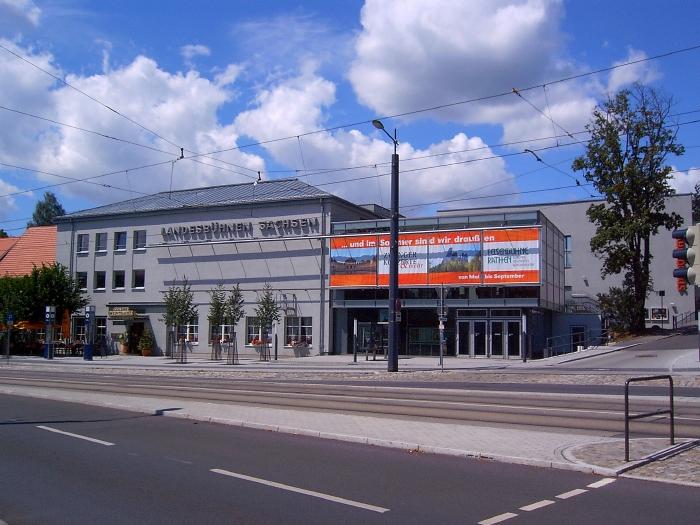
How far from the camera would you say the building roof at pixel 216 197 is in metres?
48.3

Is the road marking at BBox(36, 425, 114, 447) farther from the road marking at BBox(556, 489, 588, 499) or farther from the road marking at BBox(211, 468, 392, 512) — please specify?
the road marking at BBox(556, 489, 588, 499)

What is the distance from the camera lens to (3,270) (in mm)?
65562

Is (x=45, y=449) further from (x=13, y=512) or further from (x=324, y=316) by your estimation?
(x=324, y=316)

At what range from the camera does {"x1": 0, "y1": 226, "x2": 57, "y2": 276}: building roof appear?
63409 millimetres

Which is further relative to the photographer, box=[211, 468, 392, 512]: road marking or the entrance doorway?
the entrance doorway

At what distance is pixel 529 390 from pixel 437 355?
2295cm

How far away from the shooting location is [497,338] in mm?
40688

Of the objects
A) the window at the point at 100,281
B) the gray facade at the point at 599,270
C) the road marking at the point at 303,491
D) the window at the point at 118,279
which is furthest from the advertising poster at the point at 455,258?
the road marking at the point at 303,491

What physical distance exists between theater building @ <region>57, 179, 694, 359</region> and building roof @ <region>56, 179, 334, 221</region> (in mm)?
153

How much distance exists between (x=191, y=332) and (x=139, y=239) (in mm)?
9288

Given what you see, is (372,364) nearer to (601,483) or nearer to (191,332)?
(191,332)

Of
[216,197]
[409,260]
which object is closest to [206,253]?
[216,197]

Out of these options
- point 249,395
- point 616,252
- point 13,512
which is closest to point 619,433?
point 13,512

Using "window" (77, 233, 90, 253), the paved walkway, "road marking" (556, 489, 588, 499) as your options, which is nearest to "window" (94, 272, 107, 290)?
"window" (77, 233, 90, 253)
